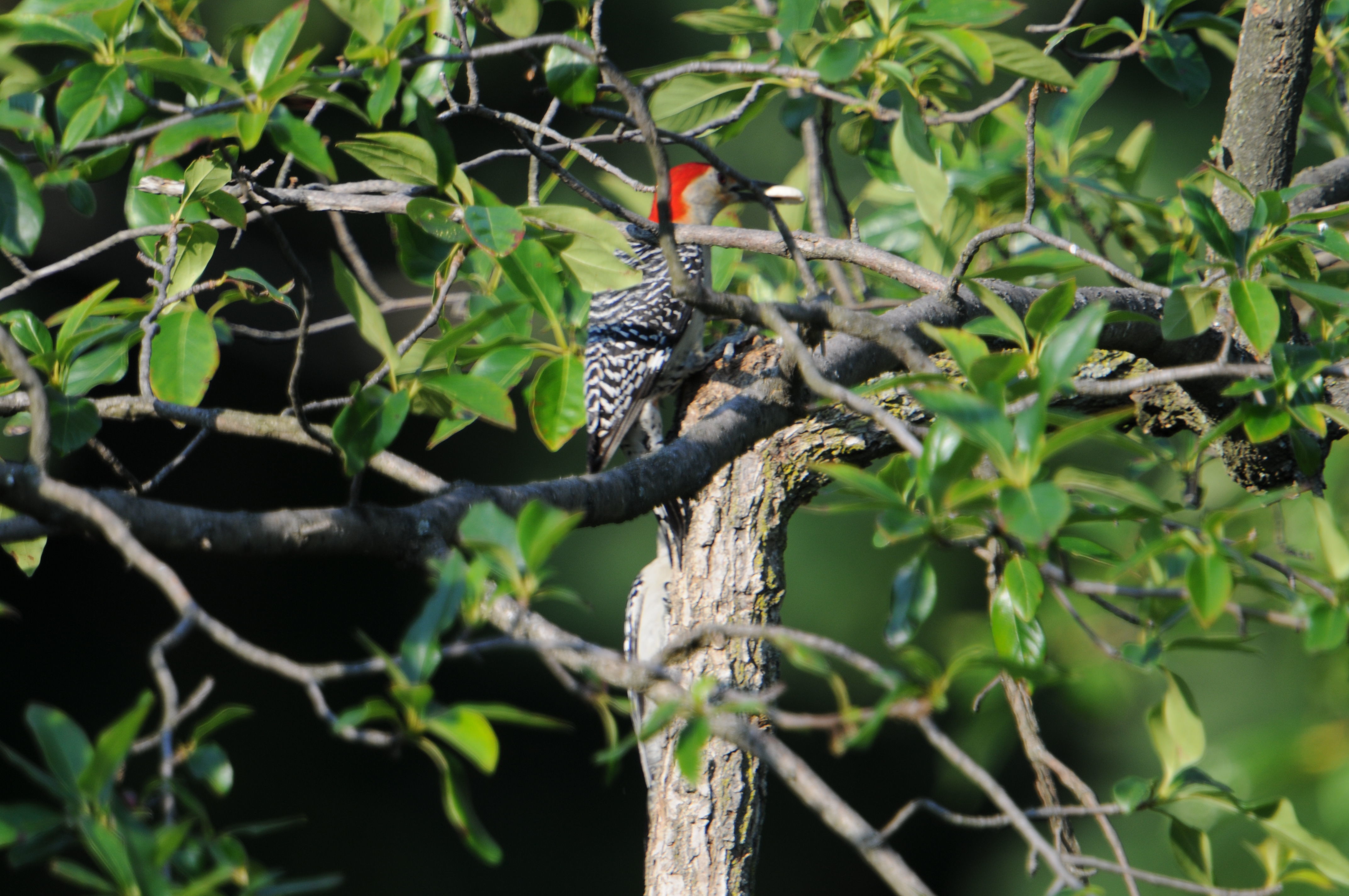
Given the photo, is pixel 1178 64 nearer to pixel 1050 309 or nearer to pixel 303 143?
pixel 1050 309

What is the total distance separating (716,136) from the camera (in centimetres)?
145

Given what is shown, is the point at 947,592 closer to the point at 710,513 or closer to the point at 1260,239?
the point at 710,513

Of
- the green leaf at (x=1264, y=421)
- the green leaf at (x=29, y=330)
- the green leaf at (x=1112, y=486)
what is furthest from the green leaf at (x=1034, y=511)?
the green leaf at (x=29, y=330)

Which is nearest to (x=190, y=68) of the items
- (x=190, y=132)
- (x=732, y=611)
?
(x=190, y=132)

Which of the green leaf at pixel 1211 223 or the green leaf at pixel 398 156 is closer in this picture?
the green leaf at pixel 398 156

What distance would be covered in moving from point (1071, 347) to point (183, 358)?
0.79m

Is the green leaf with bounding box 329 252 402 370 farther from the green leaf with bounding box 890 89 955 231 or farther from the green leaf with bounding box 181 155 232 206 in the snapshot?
the green leaf with bounding box 890 89 955 231

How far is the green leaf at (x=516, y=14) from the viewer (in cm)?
88

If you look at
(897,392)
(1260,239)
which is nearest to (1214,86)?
(897,392)

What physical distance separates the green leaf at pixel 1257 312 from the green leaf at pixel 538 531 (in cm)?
65

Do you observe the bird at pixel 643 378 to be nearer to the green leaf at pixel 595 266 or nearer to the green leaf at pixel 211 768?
the green leaf at pixel 595 266

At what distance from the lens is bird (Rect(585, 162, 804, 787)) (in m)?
1.88

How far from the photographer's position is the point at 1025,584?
70cm

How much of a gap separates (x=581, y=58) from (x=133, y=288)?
8.23 feet
